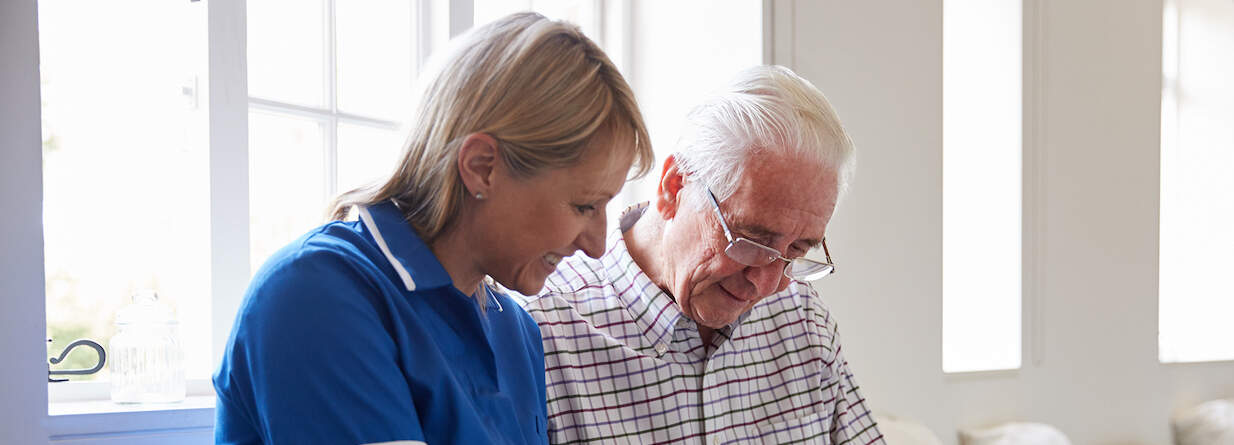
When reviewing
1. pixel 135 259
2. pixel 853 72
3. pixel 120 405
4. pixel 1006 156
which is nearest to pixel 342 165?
pixel 120 405

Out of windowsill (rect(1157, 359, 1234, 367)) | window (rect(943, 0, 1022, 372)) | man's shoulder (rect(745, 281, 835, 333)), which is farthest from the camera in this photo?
windowsill (rect(1157, 359, 1234, 367))

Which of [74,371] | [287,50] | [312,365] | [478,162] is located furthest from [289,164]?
[312,365]

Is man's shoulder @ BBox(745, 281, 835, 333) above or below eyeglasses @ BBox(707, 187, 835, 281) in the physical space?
below

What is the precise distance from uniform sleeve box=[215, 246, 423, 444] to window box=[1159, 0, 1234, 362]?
438cm

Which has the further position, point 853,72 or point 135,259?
point 135,259

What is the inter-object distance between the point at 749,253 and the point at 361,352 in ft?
2.84

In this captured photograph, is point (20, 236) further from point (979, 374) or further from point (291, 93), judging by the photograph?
point (979, 374)

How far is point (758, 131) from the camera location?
5.50ft

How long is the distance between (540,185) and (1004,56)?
2957 mm

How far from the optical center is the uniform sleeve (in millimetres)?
941

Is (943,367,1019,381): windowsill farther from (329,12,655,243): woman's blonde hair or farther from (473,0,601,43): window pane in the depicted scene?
(329,12,655,243): woman's blonde hair

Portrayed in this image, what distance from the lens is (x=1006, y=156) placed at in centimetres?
362

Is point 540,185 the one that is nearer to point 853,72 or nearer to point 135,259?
point 853,72

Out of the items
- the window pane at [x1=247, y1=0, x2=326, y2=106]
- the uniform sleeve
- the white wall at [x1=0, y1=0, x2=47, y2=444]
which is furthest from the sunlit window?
the uniform sleeve
